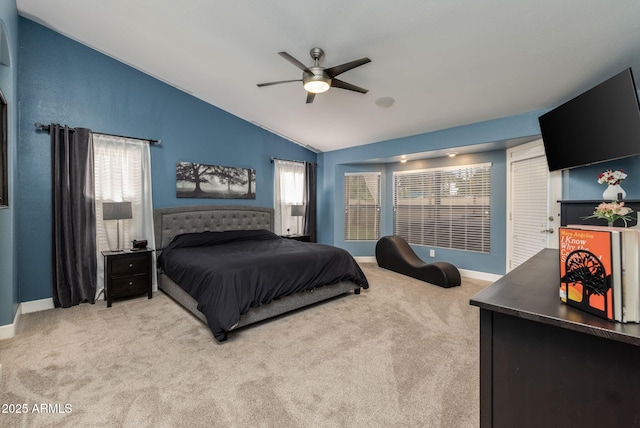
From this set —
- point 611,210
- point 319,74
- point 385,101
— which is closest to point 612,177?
point 611,210

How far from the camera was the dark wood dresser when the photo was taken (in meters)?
0.90

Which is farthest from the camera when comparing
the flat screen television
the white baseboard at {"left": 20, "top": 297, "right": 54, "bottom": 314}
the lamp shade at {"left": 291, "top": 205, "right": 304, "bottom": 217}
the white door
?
the lamp shade at {"left": 291, "top": 205, "right": 304, "bottom": 217}

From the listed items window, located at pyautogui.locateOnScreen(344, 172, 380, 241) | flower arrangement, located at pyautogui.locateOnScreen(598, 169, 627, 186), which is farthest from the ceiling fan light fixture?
window, located at pyautogui.locateOnScreen(344, 172, 380, 241)

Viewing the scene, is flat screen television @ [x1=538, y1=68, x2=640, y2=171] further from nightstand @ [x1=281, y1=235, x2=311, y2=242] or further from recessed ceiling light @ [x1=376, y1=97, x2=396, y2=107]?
nightstand @ [x1=281, y1=235, x2=311, y2=242]

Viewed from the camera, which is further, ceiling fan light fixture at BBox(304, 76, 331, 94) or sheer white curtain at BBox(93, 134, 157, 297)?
sheer white curtain at BBox(93, 134, 157, 297)

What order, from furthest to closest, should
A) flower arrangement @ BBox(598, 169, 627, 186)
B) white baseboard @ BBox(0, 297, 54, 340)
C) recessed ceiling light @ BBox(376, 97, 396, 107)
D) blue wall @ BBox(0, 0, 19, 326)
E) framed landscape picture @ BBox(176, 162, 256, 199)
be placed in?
framed landscape picture @ BBox(176, 162, 256, 199) < recessed ceiling light @ BBox(376, 97, 396, 107) < white baseboard @ BBox(0, 297, 54, 340) < flower arrangement @ BBox(598, 169, 627, 186) < blue wall @ BBox(0, 0, 19, 326)

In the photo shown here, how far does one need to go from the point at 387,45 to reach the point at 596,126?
6.82ft

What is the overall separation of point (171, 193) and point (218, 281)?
248cm

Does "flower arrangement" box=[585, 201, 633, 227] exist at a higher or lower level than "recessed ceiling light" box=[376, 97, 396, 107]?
lower

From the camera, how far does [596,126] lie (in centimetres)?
264

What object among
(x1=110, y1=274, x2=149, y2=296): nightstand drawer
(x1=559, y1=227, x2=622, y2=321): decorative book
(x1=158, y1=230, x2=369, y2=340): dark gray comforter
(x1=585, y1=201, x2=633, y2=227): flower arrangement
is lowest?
(x1=110, y1=274, x2=149, y2=296): nightstand drawer

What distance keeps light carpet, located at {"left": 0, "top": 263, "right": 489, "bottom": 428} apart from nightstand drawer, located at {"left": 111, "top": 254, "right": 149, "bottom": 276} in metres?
0.49

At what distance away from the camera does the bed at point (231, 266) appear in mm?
2766

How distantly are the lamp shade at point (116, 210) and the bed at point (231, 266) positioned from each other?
0.64 m
